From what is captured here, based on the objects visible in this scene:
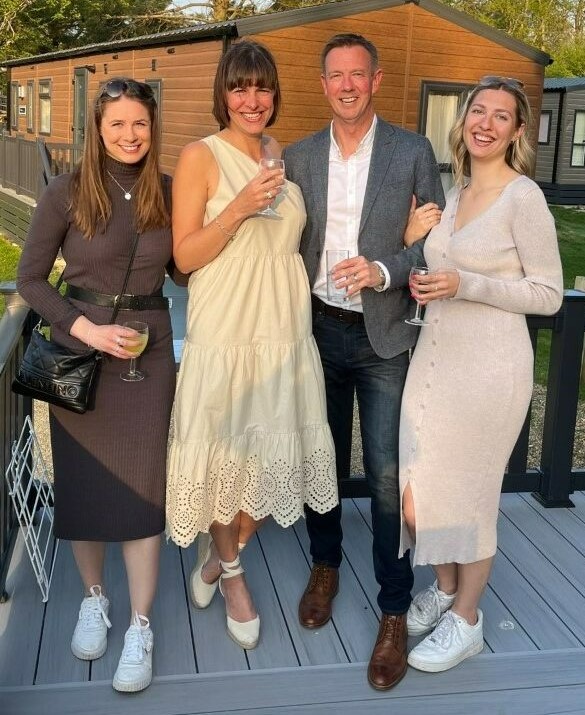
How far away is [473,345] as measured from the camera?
2.61m

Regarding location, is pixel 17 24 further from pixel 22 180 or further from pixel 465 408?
pixel 465 408

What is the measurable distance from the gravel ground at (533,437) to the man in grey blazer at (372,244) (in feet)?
10.5

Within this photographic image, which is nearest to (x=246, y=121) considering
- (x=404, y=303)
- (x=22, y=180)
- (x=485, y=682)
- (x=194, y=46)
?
(x=404, y=303)

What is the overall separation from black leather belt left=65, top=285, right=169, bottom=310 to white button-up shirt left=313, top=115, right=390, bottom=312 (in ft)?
1.91

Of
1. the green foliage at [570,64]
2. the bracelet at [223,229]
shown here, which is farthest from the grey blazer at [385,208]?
the green foliage at [570,64]

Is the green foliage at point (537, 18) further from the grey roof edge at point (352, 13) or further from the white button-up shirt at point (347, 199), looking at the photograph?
the white button-up shirt at point (347, 199)

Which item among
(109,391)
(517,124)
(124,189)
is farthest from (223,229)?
(517,124)

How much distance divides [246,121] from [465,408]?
109 cm

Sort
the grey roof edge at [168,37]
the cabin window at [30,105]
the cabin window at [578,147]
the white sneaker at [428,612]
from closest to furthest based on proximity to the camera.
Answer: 1. the white sneaker at [428,612]
2. the grey roof edge at [168,37]
3. the cabin window at [30,105]
4. the cabin window at [578,147]

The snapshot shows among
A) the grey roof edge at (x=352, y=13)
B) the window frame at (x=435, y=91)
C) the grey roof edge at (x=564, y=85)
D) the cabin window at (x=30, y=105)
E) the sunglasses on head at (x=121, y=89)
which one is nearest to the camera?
the sunglasses on head at (x=121, y=89)

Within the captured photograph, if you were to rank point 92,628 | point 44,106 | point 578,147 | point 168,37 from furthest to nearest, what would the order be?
point 578,147 < point 44,106 < point 168,37 < point 92,628

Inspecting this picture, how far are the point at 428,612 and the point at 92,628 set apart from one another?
1.13 metres

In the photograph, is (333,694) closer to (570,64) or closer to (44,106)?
(44,106)

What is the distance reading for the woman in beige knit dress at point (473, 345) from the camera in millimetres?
2510
